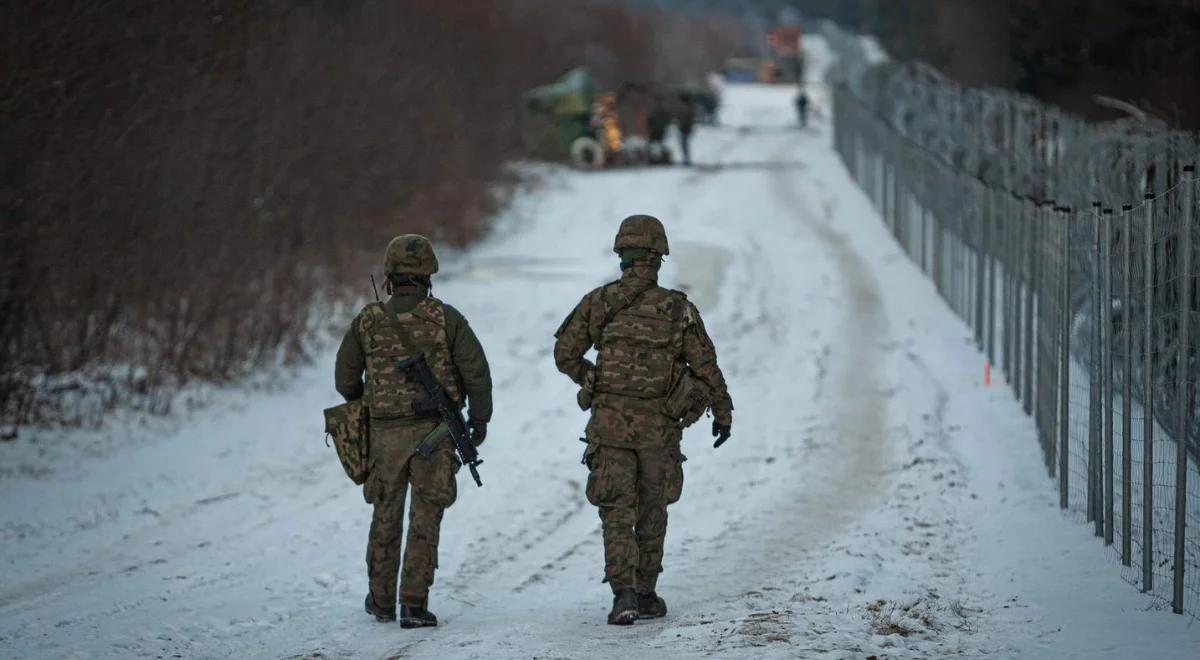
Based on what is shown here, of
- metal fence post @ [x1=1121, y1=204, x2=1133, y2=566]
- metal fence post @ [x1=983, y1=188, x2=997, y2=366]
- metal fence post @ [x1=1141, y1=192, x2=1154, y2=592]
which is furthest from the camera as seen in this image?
metal fence post @ [x1=983, y1=188, x2=997, y2=366]

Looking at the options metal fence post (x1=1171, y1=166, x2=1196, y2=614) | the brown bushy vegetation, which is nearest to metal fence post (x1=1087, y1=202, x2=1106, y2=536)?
metal fence post (x1=1171, y1=166, x2=1196, y2=614)

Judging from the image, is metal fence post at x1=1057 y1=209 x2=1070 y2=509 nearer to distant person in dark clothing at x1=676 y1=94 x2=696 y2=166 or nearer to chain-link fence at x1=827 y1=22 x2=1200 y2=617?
chain-link fence at x1=827 y1=22 x2=1200 y2=617

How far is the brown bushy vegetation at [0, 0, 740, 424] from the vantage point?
14.6 m

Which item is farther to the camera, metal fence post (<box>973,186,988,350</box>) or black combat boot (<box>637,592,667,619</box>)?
metal fence post (<box>973,186,988,350</box>)

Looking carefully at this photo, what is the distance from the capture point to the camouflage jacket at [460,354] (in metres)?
8.73

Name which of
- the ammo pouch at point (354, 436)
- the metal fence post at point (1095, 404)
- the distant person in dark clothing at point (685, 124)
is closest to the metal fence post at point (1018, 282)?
the metal fence post at point (1095, 404)

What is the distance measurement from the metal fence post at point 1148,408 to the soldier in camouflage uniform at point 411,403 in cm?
320

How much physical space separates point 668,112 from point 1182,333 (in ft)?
117

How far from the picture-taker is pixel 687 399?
873 centimetres

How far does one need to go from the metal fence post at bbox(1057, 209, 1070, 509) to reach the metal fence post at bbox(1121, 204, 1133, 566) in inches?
70.7

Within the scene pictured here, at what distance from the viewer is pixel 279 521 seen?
12.2 meters

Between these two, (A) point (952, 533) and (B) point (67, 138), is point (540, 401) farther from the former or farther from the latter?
(A) point (952, 533)

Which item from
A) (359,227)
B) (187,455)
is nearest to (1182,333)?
(187,455)

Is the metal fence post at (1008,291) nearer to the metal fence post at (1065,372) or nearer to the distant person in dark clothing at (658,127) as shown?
the metal fence post at (1065,372)
